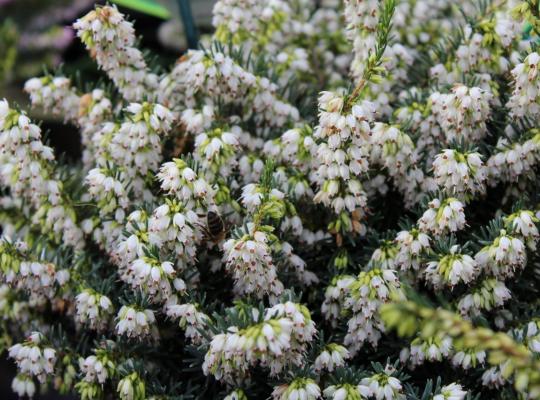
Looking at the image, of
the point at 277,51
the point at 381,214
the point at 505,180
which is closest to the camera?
the point at 505,180

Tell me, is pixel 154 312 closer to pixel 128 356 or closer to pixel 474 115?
pixel 128 356

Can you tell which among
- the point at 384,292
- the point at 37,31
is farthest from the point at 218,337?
the point at 37,31

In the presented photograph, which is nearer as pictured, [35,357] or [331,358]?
[331,358]

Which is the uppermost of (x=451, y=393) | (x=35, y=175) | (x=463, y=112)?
(x=463, y=112)

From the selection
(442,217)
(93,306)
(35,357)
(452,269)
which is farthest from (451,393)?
(35,357)

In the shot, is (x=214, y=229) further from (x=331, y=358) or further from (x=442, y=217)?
(x=442, y=217)

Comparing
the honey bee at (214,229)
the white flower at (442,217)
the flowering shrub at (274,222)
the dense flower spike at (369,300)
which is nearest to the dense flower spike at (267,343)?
the flowering shrub at (274,222)
